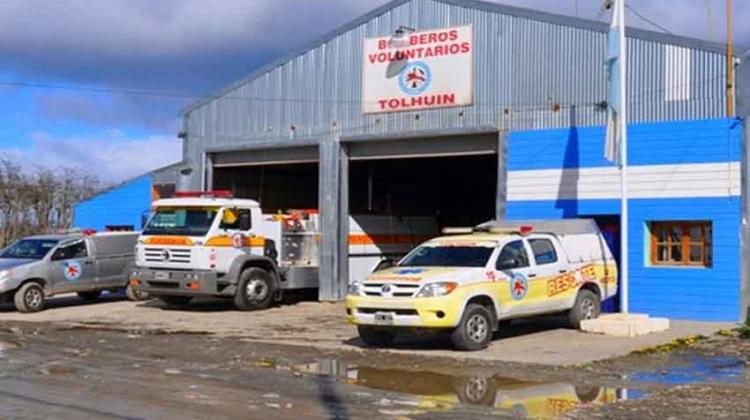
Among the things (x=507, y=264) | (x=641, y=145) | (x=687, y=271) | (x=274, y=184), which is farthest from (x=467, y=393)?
(x=274, y=184)

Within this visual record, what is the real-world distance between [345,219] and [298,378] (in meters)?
13.9

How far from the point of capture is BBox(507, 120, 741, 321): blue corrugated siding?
19391mm

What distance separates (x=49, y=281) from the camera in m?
23.1

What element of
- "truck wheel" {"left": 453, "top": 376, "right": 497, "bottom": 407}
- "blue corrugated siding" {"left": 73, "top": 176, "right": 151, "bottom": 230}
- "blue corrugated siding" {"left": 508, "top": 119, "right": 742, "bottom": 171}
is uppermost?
"blue corrugated siding" {"left": 508, "top": 119, "right": 742, "bottom": 171}

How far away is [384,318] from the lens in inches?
583

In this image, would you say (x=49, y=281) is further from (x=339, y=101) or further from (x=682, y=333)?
(x=682, y=333)

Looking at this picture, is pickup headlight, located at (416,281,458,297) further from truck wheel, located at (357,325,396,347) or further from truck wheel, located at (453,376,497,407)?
truck wheel, located at (453,376,497,407)

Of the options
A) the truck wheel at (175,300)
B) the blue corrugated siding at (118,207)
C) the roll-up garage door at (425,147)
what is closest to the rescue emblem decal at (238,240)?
the truck wheel at (175,300)

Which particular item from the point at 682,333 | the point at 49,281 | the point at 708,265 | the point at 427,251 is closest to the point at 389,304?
the point at 427,251

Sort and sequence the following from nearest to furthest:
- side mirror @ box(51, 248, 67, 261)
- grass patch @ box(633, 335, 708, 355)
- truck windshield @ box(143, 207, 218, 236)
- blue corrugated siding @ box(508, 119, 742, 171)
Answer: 1. grass patch @ box(633, 335, 708, 355)
2. blue corrugated siding @ box(508, 119, 742, 171)
3. truck windshield @ box(143, 207, 218, 236)
4. side mirror @ box(51, 248, 67, 261)

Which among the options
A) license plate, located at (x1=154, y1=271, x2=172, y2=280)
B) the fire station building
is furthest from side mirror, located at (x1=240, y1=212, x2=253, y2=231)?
the fire station building

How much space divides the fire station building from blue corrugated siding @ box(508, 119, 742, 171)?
0.03 m

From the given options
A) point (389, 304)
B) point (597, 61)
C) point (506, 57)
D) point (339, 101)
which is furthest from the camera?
point (339, 101)

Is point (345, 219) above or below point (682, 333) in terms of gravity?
above
